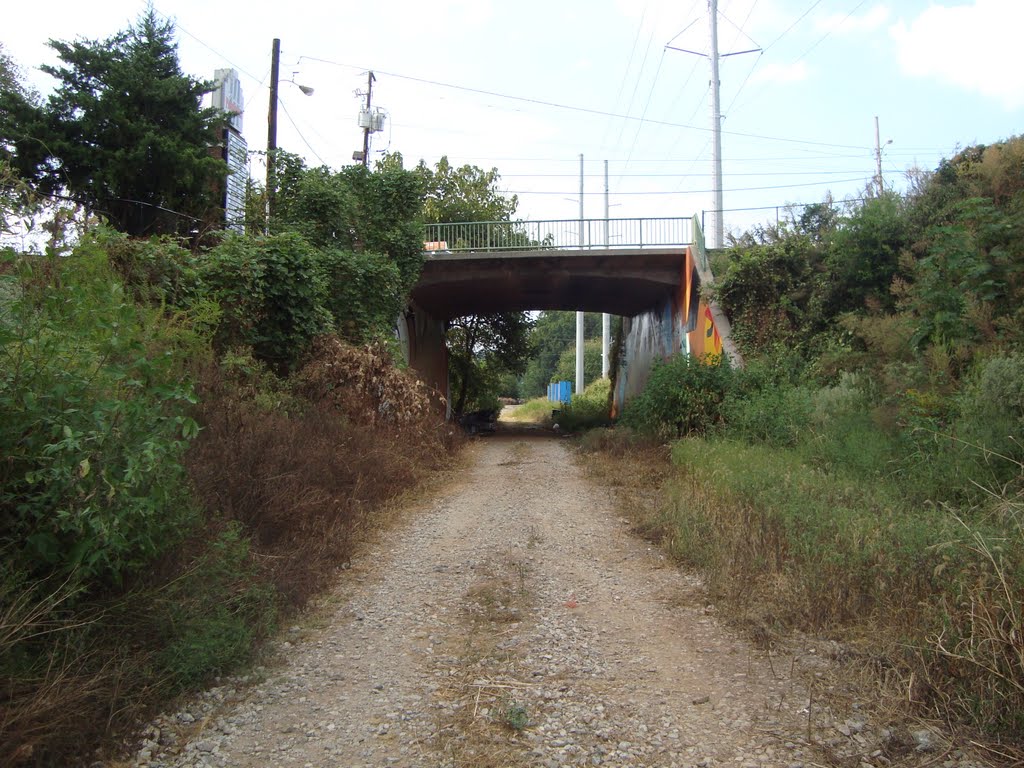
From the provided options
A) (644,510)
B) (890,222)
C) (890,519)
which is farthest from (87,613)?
(890,222)

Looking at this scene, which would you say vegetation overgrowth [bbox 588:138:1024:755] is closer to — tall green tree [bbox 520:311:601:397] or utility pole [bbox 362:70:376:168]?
utility pole [bbox 362:70:376:168]

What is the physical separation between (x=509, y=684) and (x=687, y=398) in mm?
9834

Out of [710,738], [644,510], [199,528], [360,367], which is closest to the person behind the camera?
[710,738]

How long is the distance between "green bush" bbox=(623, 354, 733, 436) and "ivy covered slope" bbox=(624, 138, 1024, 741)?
0.04 meters

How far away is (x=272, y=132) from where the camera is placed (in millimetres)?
17797

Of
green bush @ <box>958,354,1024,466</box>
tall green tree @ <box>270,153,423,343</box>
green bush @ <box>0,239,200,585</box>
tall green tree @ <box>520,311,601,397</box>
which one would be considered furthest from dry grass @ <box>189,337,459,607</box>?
tall green tree @ <box>520,311,601,397</box>

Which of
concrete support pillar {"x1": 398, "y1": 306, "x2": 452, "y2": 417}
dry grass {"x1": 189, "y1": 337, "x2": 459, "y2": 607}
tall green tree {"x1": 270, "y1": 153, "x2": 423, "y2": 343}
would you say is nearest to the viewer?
dry grass {"x1": 189, "y1": 337, "x2": 459, "y2": 607}

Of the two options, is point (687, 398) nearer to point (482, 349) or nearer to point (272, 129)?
point (272, 129)

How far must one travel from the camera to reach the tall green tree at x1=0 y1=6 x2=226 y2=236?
16.5m

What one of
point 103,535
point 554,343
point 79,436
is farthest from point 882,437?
point 554,343

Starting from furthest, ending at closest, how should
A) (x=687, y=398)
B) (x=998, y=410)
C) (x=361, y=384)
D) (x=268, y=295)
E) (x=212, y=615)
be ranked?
(x=687, y=398), (x=361, y=384), (x=268, y=295), (x=998, y=410), (x=212, y=615)

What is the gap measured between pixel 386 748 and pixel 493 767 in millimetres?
534

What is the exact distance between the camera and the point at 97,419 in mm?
3455

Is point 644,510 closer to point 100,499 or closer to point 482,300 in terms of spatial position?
point 100,499
